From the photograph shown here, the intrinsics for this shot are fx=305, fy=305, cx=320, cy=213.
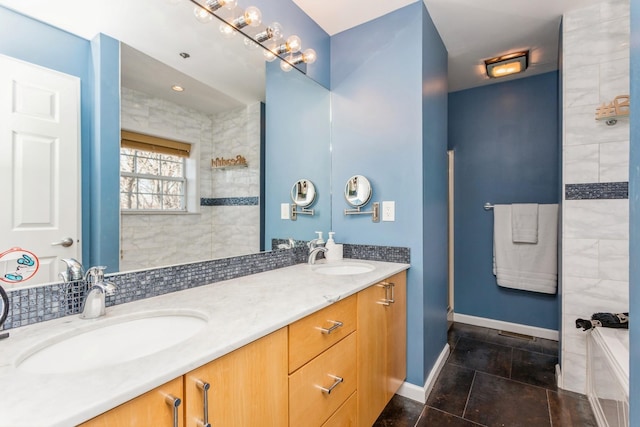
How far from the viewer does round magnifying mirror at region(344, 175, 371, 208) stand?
2066 millimetres

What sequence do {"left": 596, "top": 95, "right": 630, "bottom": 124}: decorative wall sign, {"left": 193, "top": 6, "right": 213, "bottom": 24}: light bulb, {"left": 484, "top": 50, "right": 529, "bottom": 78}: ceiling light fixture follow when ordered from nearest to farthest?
{"left": 193, "top": 6, "right": 213, "bottom": 24}: light bulb
{"left": 596, "top": 95, "right": 630, "bottom": 124}: decorative wall sign
{"left": 484, "top": 50, "right": 529, "bottom": 78}: ceiling light fixture

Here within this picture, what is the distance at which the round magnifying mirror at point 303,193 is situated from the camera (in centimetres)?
202

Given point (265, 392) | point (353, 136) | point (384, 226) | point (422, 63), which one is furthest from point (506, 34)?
point (265, 392)

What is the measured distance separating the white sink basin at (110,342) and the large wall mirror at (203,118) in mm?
233

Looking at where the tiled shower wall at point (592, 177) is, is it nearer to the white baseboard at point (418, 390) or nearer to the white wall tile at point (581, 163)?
the white wall tile at point (581, 163)

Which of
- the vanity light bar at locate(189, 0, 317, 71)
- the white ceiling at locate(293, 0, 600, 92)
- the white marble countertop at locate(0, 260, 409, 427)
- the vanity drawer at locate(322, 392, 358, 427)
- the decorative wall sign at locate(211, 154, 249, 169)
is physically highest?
the white ceiling at locate(293, 0, 600, 92)

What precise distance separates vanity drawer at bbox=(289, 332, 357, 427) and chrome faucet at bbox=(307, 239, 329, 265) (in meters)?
0.66

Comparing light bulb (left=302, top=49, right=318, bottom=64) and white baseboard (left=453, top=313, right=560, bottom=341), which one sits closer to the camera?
light bulb (left=302, top=49, right=318, bottom=64)

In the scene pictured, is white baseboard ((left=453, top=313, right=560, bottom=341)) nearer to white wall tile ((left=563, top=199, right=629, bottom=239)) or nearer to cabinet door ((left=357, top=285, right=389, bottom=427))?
white wall tile ((left=563, top=199, right=629, bottom=239))

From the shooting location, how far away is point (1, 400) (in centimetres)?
53

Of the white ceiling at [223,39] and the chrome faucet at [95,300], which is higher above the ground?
the white ceiling at [223,39]

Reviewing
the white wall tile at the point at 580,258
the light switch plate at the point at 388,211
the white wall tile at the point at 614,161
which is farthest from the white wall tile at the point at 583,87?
the light switch plate at the point at 388,211

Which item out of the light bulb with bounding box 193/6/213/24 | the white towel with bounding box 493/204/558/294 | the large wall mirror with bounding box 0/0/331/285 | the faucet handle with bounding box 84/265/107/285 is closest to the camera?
the faucet handle with bounding box 84/265/107/285

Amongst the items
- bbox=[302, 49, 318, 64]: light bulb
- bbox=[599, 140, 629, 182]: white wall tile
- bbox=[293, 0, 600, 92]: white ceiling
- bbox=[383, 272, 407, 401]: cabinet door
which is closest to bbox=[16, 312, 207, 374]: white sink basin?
bbox=[383, 272, 407, 401]: cabinet door
